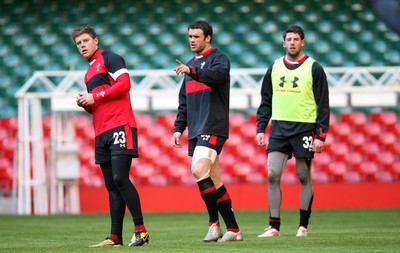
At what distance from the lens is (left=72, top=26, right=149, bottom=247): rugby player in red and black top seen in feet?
22.9

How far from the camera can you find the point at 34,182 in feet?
48.6

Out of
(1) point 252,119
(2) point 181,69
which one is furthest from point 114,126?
(1) point 252,119

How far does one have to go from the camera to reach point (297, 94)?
816 centimetres

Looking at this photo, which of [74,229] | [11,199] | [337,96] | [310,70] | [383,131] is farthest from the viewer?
[383,131]

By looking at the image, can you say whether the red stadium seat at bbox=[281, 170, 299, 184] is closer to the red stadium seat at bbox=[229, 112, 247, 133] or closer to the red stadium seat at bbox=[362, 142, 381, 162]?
the red stadium seat at bbox=[229, 112, 247, 133]

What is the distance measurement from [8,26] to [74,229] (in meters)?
11.3

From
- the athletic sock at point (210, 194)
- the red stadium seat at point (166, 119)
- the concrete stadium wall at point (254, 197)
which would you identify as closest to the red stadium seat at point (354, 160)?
the concrete stadium wall at point (254, 197)

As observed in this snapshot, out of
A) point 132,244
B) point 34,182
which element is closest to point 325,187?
point 34,182

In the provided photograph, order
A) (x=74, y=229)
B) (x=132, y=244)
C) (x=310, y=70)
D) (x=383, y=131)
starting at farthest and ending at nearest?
(x=383, y=131)
(x=74, y=229)
(x=310, y=70)
(x=132, y=244)

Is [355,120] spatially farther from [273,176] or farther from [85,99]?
[85,99]

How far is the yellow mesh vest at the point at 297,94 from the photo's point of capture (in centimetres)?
814

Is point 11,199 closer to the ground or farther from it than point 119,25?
closer to the ground

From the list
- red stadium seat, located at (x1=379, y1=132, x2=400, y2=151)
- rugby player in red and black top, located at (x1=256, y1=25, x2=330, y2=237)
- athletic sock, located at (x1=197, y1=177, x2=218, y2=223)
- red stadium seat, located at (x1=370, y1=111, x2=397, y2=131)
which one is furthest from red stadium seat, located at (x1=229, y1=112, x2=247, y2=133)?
athletic sock, located at (x1=197, y1=177, x2=218, y2=223)

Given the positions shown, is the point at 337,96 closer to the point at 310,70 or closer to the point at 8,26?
the point at 310,70
